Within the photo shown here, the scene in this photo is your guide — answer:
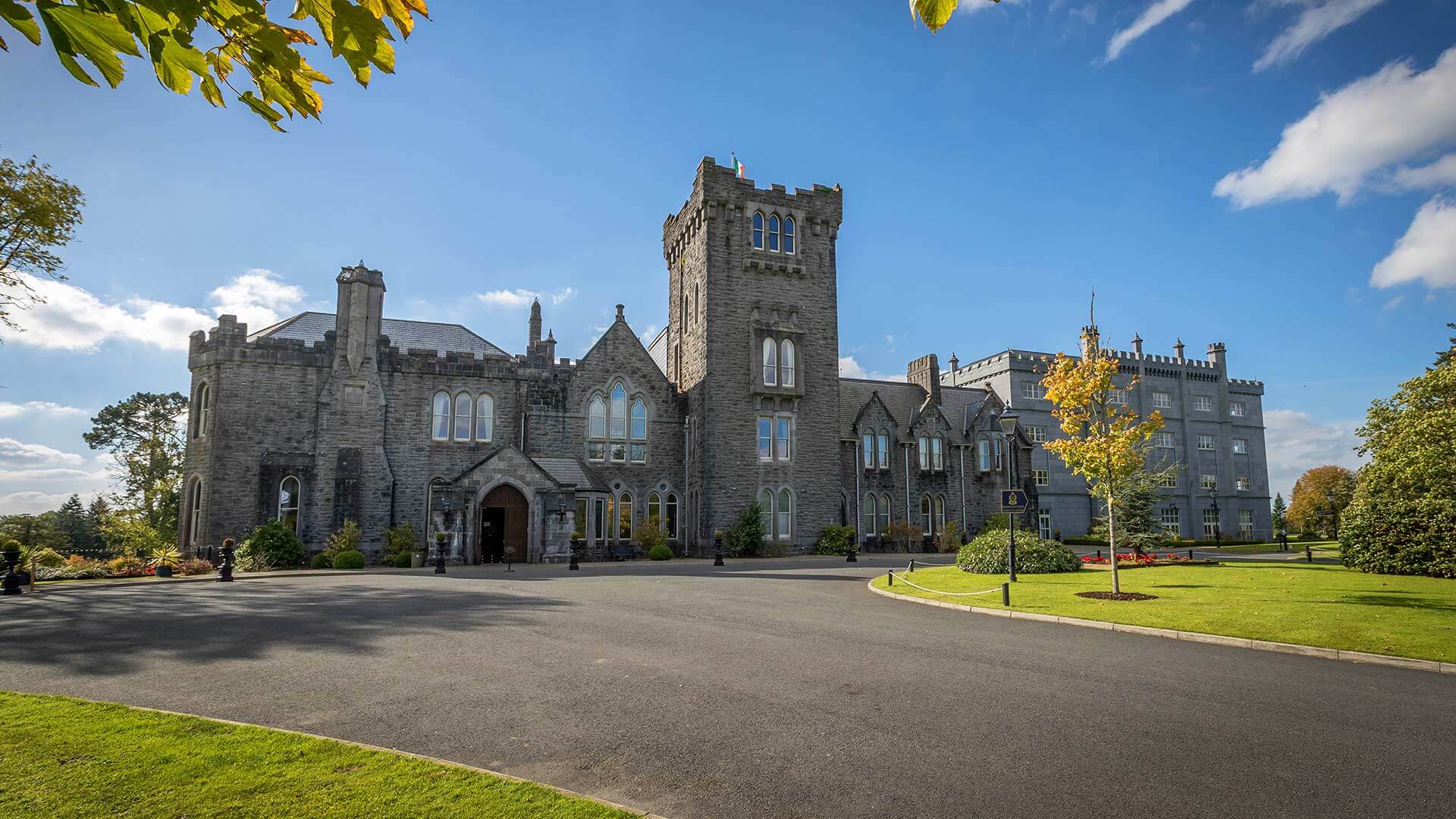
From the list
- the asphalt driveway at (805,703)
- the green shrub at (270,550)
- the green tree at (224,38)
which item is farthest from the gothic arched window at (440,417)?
the green tree at (224,38)

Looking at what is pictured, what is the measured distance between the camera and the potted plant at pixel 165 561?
22.3m

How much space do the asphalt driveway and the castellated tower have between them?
21603 millimetres

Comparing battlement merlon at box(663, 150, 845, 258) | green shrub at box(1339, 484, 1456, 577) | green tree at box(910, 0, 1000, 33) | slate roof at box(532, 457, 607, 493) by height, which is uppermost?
battlement merlon at box(663, 150, 845, 258)

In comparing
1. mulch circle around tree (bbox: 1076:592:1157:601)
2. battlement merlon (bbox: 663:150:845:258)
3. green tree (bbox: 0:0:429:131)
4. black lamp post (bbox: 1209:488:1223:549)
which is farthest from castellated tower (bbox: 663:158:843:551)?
black lamp post (bbox: 1209:488:1223:549)

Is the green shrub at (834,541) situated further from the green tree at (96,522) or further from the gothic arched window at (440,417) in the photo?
the green tree at (96,522)

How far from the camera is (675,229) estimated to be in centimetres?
4100

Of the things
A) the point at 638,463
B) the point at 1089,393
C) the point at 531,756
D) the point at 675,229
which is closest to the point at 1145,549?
the point at 1089,393

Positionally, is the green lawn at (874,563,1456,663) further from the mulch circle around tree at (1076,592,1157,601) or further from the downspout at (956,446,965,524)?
the downspout at (956,446,965,524)

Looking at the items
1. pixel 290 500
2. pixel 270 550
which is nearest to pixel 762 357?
pixel 290 500

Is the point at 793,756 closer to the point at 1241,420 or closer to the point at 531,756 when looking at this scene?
the point at 531,756

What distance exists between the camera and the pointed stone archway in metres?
30.4

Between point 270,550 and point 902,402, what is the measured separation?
3456cm

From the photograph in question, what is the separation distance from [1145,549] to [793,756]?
29470 mm

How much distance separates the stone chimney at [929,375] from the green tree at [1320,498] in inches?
1562
